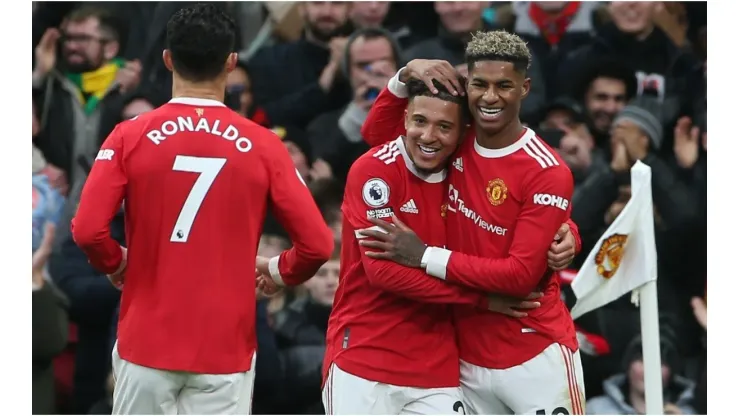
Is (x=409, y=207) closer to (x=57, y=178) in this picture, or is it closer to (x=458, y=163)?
(x=458, y=163)

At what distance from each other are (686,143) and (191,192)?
14.8ft

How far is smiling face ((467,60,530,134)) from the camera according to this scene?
3.99 metres

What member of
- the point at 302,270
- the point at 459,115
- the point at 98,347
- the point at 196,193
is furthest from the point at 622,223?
the point at 98,347

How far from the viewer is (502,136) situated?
13.4ft

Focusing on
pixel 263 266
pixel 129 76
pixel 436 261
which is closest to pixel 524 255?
pixel 436 261

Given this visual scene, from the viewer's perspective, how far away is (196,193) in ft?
11.9

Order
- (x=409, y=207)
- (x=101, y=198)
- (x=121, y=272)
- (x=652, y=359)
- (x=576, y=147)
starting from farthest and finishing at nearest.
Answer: (x=576, y=147)
(x=652, y=359)
(x=409, y=207)
(x=121, y=272)
(x=101, y=198)

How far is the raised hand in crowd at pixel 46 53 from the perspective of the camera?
7203mm

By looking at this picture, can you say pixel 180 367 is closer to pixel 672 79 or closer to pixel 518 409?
pixel 518 409

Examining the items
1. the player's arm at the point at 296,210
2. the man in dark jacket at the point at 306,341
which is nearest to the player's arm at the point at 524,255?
the player's arm at the point at 296,210

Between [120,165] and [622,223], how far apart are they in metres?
2.72

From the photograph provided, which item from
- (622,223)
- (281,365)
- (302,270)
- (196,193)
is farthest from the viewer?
(281,365)

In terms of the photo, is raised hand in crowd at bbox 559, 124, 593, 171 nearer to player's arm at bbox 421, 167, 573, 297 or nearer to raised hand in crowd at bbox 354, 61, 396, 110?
raised hand in crowd at bbox 354, 61, 396, 110

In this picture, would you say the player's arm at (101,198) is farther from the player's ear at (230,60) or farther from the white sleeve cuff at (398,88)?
the white sleeve cuff at (398,88)
